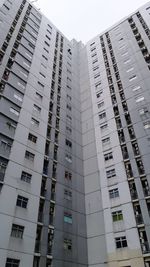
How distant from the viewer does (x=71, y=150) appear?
35.3 metres

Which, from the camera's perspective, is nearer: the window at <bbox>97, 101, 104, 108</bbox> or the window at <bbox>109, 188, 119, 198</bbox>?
the window at <bbox>109, 188, 119, 198</bbox>

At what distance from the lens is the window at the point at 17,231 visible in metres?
22.6

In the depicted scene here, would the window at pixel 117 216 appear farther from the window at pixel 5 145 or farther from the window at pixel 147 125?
the window at pixel 5 145

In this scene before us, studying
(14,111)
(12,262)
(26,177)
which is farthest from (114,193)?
(14,111)

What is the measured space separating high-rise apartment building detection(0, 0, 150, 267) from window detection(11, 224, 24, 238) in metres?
0.09

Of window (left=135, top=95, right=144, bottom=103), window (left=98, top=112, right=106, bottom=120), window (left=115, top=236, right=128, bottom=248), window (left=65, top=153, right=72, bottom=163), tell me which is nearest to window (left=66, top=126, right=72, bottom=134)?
window (left=65, top=153, right=72, bottom=163)

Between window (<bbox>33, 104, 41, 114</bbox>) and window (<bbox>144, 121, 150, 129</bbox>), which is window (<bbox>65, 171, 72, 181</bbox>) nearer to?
window (<bbox>33, 104, 41, 114</bbox>)

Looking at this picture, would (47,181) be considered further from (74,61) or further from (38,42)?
(74,61)

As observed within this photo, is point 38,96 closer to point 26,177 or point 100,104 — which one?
point 100,104

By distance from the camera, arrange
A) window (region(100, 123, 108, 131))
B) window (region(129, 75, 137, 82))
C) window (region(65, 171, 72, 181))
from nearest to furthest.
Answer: window (region(65, 171, 72, 181)) → window (region(100, 123, 108, 131)) → window (region(129, 75, 137, 82))

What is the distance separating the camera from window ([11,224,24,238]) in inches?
891

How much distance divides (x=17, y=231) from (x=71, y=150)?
14.8 metres

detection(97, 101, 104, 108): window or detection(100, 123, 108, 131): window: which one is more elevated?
detection(97, 101, 104, 108): window

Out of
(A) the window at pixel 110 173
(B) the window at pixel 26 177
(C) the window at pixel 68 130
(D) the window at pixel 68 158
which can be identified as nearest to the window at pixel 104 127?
(C) the window at pixel 68 130
